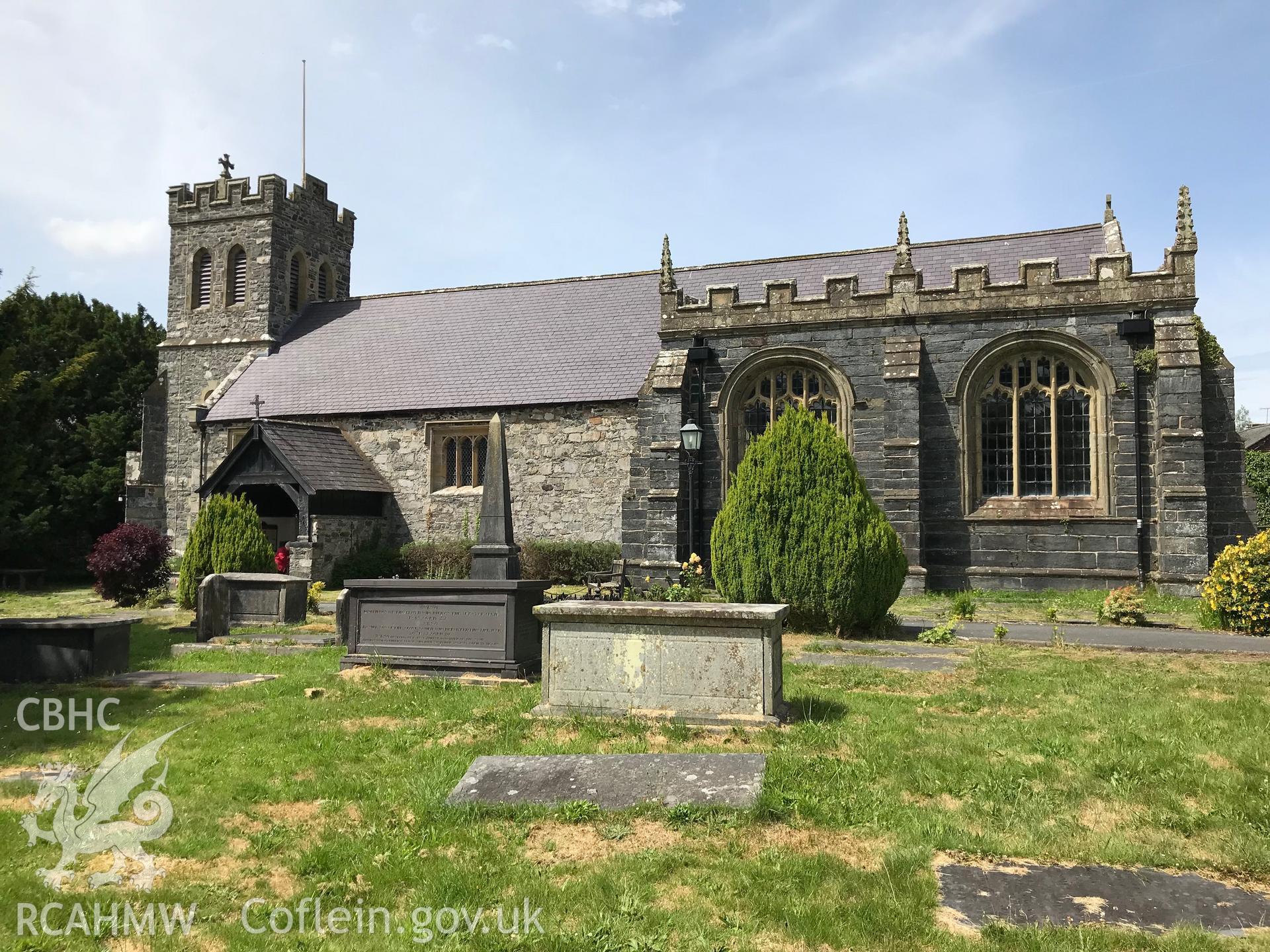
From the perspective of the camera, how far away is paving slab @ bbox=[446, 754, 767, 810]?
17.7 feet

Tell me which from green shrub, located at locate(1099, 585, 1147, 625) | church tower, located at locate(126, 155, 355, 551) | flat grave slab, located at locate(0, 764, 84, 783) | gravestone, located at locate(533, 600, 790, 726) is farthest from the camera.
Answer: church tower, located at locate(126, 155, 355, 551)

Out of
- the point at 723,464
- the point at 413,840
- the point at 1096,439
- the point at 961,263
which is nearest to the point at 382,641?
the point at 413,840

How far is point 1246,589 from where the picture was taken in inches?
510

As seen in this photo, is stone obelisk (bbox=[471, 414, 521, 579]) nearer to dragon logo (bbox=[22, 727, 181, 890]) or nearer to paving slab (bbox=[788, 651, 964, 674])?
paving slab (bbox=[788, 651, 964, 674])

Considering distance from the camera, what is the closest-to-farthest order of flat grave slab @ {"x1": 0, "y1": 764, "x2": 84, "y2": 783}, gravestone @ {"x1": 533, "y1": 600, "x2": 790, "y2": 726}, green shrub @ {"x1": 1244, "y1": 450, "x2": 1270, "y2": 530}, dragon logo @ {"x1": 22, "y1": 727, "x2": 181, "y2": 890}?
dragon logo @ {"x1": 22, "y1": 727, "x2": 181, "y2": 890}, flat grave slab @ {"x1": 0, "y1": 764, "x2": 84, "y2": 783}, gravestone @ {"x1": 533, "y1": 600, "x2": 790, "y2": 726}, green shrub @ {"x1": 1244, "y1": 450, "x2": 1270, "y2": 530}

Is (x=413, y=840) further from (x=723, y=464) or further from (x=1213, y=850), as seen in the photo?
(x=723, y=464)

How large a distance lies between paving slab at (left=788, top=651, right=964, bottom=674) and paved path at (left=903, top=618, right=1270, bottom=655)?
6.67ft

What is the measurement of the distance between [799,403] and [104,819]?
653 inches

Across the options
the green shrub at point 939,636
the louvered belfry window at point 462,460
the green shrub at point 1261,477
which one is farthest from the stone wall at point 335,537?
the green shrub at point 1261,477

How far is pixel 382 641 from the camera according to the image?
33.7 feet

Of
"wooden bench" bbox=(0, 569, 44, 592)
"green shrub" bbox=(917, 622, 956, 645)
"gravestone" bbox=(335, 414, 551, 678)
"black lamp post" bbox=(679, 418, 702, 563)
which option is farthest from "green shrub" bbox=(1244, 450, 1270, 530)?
"wooden bench" bbox=(0, 569, 44, 592)

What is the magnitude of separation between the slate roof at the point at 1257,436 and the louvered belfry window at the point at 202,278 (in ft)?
144

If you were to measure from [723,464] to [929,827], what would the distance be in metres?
15.3

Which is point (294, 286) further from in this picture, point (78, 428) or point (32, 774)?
point (32, 774)
